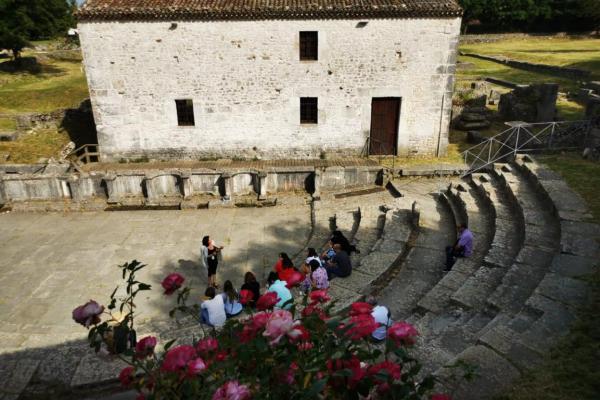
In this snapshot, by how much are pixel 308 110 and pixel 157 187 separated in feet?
24.3

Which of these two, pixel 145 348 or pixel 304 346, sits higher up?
pixel 304 346

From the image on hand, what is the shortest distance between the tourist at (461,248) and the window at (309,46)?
11.3 metres

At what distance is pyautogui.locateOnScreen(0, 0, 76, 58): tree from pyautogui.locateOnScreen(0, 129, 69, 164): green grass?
14.6m

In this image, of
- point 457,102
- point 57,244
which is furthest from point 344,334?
point 457,102

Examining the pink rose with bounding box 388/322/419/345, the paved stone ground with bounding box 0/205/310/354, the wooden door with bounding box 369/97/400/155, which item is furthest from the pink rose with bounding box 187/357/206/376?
the wooden door with bounding box 369/97/400/155

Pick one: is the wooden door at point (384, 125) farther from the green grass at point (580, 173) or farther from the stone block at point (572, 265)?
the stone block at point (572, 265)

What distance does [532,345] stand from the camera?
573 centimetres

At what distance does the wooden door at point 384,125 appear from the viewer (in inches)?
751

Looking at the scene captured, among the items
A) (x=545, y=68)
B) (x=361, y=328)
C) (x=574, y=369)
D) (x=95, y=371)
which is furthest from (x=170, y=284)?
(x=545, y=68)

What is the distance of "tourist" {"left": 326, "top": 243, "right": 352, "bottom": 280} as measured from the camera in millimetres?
9484

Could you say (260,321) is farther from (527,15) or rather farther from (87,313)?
(527,15)

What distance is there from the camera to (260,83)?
61.0 feet

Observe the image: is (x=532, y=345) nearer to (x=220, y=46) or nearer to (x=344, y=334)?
(x=344, y=334)

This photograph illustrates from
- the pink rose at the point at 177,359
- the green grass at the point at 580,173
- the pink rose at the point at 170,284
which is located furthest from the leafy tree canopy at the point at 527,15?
the pink rose at the point at 177,359
